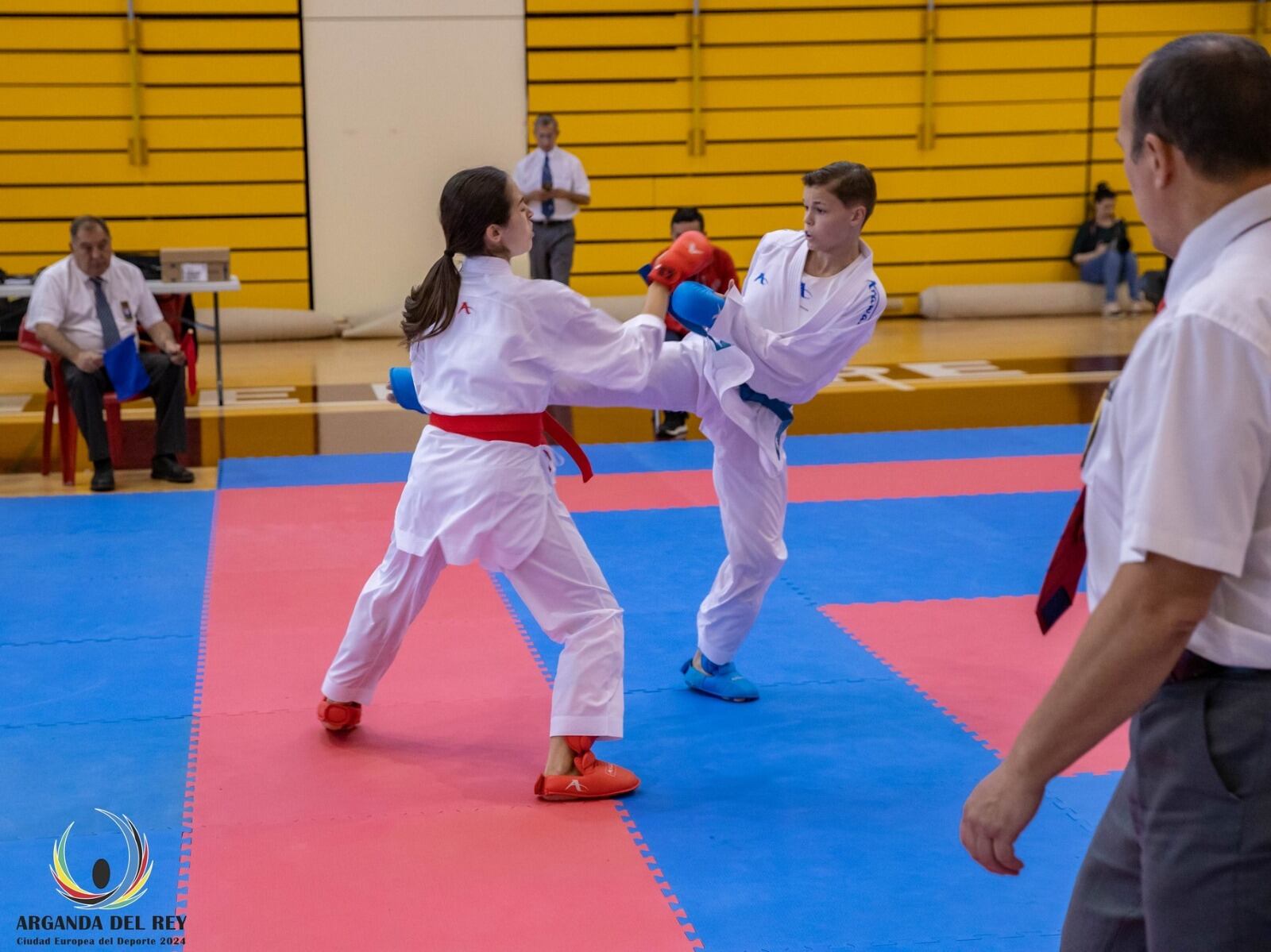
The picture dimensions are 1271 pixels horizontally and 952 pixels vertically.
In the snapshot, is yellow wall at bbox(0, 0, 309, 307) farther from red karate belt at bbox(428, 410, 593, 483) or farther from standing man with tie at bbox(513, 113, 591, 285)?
red karate belt at bbox(428, 410, 593, 483)

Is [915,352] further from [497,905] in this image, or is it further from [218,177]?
[497,905]

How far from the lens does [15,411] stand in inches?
403

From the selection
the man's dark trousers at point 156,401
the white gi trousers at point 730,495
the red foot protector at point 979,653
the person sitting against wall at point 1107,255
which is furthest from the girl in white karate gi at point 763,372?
the person sitting against wall at point 1107,255

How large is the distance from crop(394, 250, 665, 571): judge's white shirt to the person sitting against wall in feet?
43.3

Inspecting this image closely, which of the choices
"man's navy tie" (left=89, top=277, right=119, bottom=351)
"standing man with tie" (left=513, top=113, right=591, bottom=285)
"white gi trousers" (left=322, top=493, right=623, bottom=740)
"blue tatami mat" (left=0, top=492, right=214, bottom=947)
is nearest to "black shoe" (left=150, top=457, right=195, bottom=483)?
"blue tatami mat" (left=0, top=492, right=214, bottom=947)

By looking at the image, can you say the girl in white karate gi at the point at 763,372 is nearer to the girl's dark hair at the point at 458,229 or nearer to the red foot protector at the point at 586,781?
the girl's dark hair at the point at 458,229

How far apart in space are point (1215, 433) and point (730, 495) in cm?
307

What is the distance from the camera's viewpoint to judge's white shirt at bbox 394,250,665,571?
12.4 feet

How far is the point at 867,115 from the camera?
1577cm

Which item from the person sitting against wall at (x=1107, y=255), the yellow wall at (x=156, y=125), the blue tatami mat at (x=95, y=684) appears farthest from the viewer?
the person sitting against wall at (x=1107, y=255)

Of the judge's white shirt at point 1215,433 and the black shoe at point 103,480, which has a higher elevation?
the judge's white shirt at point 1215,433

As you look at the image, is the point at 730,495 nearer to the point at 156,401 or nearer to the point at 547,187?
the point at 156,401

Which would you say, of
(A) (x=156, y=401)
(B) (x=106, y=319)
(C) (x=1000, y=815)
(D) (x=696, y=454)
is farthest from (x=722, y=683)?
(B) (x=106, y=319)

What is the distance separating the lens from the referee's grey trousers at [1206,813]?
1.58 meters
